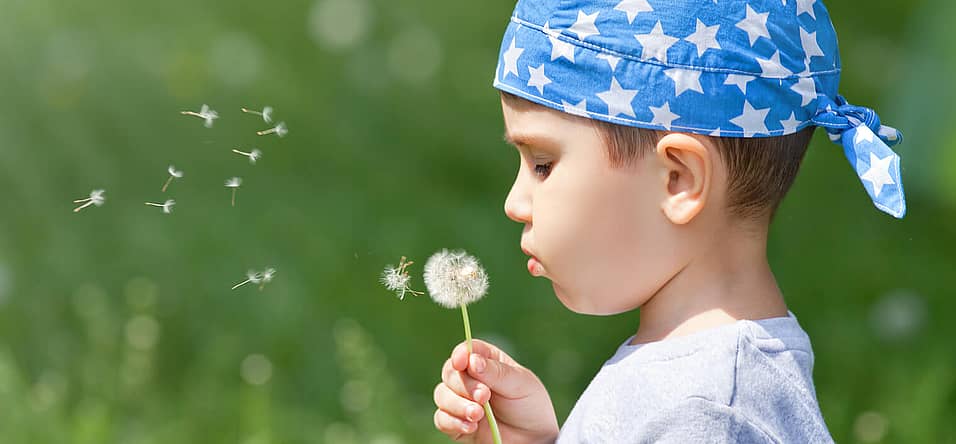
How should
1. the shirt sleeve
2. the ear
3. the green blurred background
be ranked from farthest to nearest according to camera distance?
the green blurred background
the ear
the shirt sleeve

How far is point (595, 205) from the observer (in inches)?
55.6

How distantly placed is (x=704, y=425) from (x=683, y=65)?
0.42 m

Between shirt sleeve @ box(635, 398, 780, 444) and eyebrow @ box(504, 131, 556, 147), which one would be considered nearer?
shirt sleeve @ box(635, 398, 780, 444)

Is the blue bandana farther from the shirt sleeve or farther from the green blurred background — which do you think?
the green blurred background

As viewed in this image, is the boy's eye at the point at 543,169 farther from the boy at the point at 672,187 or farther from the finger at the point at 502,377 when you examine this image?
the finger at the point at 502,377

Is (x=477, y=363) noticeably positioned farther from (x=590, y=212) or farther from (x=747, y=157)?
(x=747, y=157)

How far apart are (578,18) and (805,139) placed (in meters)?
0.36

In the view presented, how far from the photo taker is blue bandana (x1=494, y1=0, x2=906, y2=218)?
4.50ft

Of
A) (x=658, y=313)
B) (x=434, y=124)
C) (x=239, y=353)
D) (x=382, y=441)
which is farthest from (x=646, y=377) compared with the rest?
(x=434, y=124)

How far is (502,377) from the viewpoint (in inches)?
58.8

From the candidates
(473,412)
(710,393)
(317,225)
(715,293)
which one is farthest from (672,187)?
(317,225)

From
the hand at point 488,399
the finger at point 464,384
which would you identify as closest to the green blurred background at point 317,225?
the hand at point 488,399

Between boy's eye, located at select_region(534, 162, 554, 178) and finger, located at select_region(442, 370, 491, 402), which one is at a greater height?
boy's eye, located at select_region(534, 162, 554, 178)

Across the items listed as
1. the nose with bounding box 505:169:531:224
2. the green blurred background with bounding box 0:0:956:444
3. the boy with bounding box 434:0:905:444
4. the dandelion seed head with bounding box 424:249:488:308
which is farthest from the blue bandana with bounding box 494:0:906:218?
the green blurred background with bounding box 0:0:956:444
